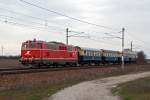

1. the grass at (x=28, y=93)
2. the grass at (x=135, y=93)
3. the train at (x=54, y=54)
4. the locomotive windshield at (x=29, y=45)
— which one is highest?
the locomotive windshield at (x=29, y=45)

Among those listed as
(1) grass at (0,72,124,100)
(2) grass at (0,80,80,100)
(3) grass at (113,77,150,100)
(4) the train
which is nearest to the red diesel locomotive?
(4) the train

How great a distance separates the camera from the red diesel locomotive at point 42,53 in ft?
139

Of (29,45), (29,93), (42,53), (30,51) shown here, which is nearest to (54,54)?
(42,53)

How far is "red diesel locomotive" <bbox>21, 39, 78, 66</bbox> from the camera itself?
42.2 metres

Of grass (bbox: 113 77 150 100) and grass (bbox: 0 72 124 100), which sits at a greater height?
grass (bbox: 0 72 124 100)

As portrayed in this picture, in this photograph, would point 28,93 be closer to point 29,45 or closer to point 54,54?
point 29,45

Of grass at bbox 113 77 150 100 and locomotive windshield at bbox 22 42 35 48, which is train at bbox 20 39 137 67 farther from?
grass at bbox 113 77 150 100

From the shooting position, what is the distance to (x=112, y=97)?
2248 centimetres

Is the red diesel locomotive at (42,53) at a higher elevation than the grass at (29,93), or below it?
higher

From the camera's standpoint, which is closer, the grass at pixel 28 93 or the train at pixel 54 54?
the grass at pixel 28 93

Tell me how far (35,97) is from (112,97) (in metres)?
5.01

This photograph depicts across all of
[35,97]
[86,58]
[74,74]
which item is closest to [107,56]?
[86,58]

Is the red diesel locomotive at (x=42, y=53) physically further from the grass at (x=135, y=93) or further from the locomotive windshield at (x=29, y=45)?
the grass at (x=135, y=93)

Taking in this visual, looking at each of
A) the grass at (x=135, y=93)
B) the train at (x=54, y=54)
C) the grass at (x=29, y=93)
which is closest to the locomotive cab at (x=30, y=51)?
the train at (x=54, y=54)
